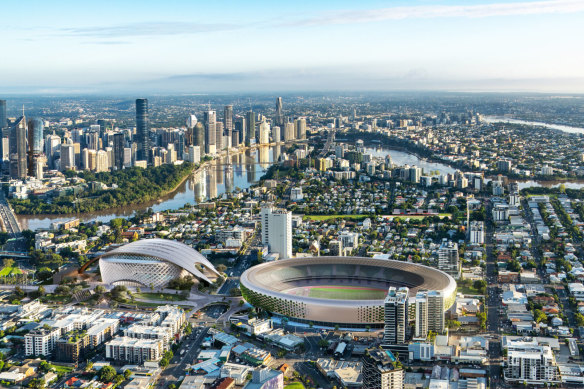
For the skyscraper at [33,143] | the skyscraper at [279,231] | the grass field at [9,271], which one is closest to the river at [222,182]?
the grass field at [9,271]

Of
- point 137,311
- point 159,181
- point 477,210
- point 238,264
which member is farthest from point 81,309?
point 159,181

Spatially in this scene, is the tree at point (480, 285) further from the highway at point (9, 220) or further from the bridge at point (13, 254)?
the highway at point (9, 220)

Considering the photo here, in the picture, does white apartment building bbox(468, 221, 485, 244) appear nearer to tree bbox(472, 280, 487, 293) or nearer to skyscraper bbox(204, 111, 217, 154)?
tree bbox(472, 280, 487, 293)

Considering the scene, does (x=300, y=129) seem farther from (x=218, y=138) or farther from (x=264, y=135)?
(x=218, y=138)

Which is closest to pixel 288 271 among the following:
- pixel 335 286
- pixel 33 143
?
pixel 335 286

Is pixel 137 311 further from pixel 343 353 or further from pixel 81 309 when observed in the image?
pixel 343 353

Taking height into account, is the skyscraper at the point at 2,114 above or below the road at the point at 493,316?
above
